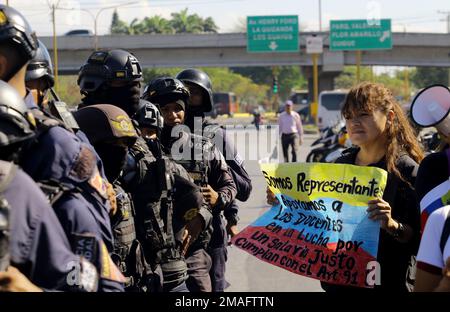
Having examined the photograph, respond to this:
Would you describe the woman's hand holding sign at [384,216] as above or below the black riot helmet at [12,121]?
below

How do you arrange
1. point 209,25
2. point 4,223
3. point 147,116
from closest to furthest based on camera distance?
point 4,223
point 147,116
point 209,25

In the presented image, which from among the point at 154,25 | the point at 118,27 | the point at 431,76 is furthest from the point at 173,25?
the point at 431,76

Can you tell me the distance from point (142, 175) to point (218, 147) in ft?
5.89

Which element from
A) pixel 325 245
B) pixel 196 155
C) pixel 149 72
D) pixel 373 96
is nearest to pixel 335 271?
pixel 325 245

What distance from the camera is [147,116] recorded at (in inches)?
177

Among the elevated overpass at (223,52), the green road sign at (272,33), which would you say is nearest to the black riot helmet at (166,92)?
the green road sign at (272,33)

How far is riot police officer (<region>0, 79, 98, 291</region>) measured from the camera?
2129 millimetres

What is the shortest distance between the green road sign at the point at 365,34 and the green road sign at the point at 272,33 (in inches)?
93.7

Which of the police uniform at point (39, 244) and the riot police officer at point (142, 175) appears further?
the riot police officer at point (142, 175)

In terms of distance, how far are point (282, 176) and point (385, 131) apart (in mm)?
552

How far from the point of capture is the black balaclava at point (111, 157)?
338cm

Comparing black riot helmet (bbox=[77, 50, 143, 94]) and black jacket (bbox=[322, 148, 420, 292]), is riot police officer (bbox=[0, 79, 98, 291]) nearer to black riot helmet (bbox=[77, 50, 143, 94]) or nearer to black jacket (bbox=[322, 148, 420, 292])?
black jacket (bbox=[322, 148, 420, 292])

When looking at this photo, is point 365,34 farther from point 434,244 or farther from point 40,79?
point 434,244

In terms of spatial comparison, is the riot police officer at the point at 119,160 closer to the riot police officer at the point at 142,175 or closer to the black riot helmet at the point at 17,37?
the riot police officer at the point at 142,175
